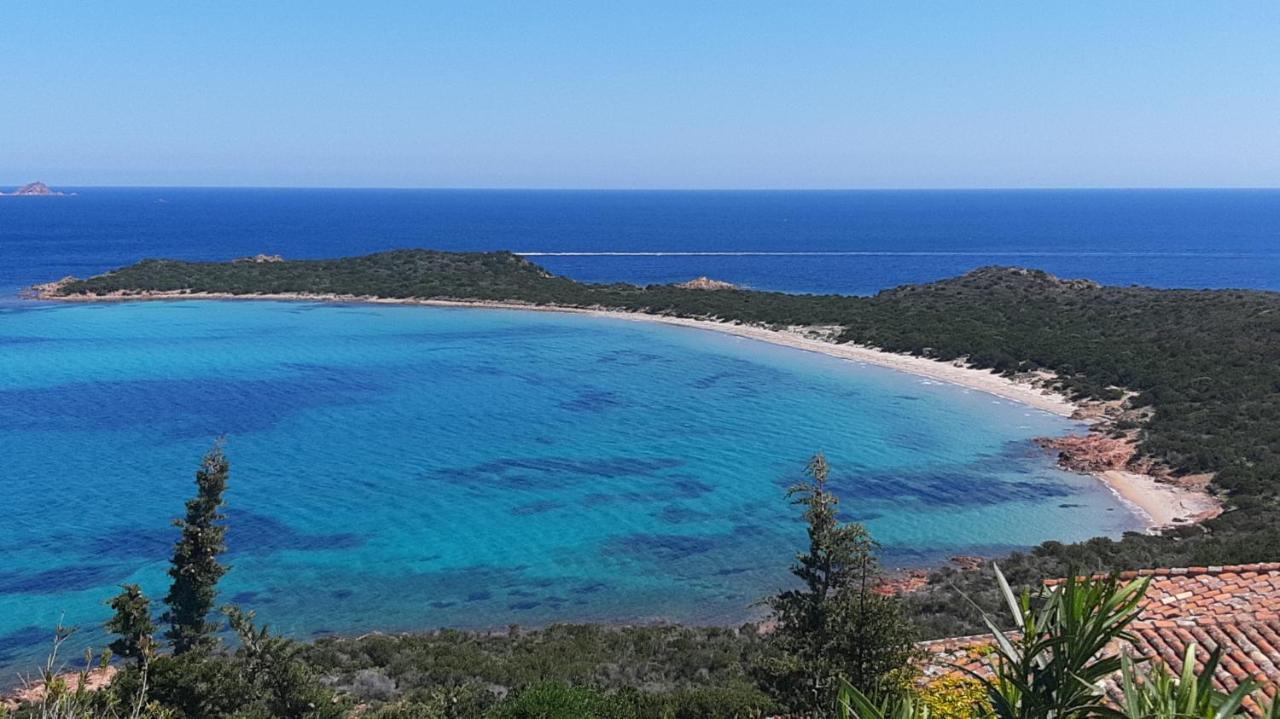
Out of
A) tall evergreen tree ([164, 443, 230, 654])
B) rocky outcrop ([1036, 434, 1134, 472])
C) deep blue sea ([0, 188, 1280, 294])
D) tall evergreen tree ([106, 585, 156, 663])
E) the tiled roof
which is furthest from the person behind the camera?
deep blue sea ([0, 188, 1280, 294])

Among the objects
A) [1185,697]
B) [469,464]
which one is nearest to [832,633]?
[1185,697]

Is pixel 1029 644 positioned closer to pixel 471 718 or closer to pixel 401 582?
pixel 471 718

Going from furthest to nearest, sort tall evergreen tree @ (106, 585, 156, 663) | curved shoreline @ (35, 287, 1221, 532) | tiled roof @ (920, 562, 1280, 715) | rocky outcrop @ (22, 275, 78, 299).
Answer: rocky outcrop @ (22, 275, 78, 299), curved shoreline @ (35, 287, 1221, 532), tall evergreen tree @ (106, 585, 156, 663), tiled roof @ (920, 562, 1280, 715)

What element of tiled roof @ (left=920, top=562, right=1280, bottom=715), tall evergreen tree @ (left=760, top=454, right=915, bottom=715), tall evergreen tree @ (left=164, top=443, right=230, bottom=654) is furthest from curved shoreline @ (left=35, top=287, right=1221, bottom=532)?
tall evergreen tree @ (left=164, top=443, right=230, bottom=654)

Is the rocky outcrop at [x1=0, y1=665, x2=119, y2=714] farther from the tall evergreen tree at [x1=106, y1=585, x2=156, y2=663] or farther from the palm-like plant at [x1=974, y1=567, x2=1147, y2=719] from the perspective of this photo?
the palm-like plant at [x1=974, y1=567, x2=1147, y2=719]

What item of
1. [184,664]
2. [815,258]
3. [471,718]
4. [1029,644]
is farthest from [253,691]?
[815,258]

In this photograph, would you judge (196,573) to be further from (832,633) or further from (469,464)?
(469,464)

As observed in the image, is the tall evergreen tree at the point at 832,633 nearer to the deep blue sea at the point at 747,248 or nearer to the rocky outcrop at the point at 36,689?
the rocky outcrop at the point at 36,689
